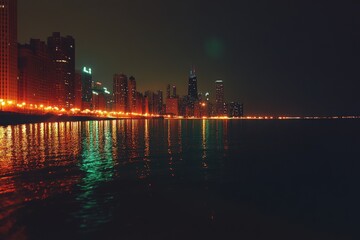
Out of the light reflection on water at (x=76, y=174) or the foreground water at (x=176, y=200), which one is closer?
the foreground water at (x=176, y=200)

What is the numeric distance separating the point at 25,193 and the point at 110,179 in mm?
6548

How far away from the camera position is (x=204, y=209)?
18.5m

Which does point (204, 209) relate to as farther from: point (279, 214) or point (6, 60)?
point (6, 60)

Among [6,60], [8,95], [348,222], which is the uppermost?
[6,60]

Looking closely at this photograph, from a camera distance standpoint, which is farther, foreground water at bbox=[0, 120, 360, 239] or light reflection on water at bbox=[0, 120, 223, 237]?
light reflection on water at bbox=[0, 120, 223, 237]

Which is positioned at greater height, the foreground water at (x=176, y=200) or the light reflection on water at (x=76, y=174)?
the light reflection on water at (x=76, y=174)

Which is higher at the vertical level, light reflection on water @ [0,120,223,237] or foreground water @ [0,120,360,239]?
light reflection on water @ [0,120,223,237]

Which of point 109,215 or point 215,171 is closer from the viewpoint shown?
point 109,215

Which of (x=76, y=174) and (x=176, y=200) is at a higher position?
(x=76, y=174)

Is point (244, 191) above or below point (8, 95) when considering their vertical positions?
below

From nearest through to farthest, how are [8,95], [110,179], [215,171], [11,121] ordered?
1. [110,179]
2. [215,171]
3. [11,121]
4. [8,95]

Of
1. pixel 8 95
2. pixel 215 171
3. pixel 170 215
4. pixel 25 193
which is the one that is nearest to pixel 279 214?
pixel 170 215

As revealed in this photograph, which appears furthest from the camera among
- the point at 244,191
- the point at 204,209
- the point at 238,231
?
the point at 244,191

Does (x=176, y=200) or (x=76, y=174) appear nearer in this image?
(x=176, y=200)
